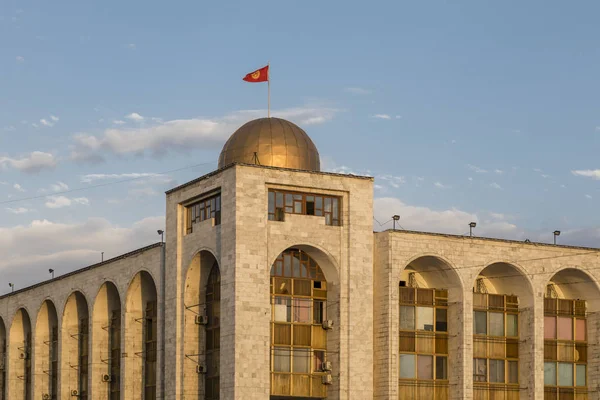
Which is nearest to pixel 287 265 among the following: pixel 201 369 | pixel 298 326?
pixel 298 326

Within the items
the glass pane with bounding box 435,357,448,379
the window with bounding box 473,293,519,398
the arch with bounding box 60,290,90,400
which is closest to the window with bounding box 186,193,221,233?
the glass pane with bounding box 435,357,448,379

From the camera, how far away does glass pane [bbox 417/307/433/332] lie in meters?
71.4

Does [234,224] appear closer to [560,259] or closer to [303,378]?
[303,378]

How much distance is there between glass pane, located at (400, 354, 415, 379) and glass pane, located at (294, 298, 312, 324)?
232 inches

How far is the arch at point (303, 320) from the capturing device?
6806 centimetres

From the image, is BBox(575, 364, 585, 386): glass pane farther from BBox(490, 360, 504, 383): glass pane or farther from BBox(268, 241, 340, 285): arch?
BBox(268, 241, 340, 285): arch

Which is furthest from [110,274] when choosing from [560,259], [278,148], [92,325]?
[560,259]

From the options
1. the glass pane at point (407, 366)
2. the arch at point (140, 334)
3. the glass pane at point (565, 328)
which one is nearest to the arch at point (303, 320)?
the glass pane at point (407, 366)

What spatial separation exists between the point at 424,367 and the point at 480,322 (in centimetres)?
458

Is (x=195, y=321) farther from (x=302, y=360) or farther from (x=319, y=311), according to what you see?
(x=319, y=311)

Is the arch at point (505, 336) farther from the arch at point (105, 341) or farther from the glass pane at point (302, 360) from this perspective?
the arch at point (105, 341)

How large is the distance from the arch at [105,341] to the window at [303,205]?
55.0 ft

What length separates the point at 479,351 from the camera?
7250cm

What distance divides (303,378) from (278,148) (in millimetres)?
12852
